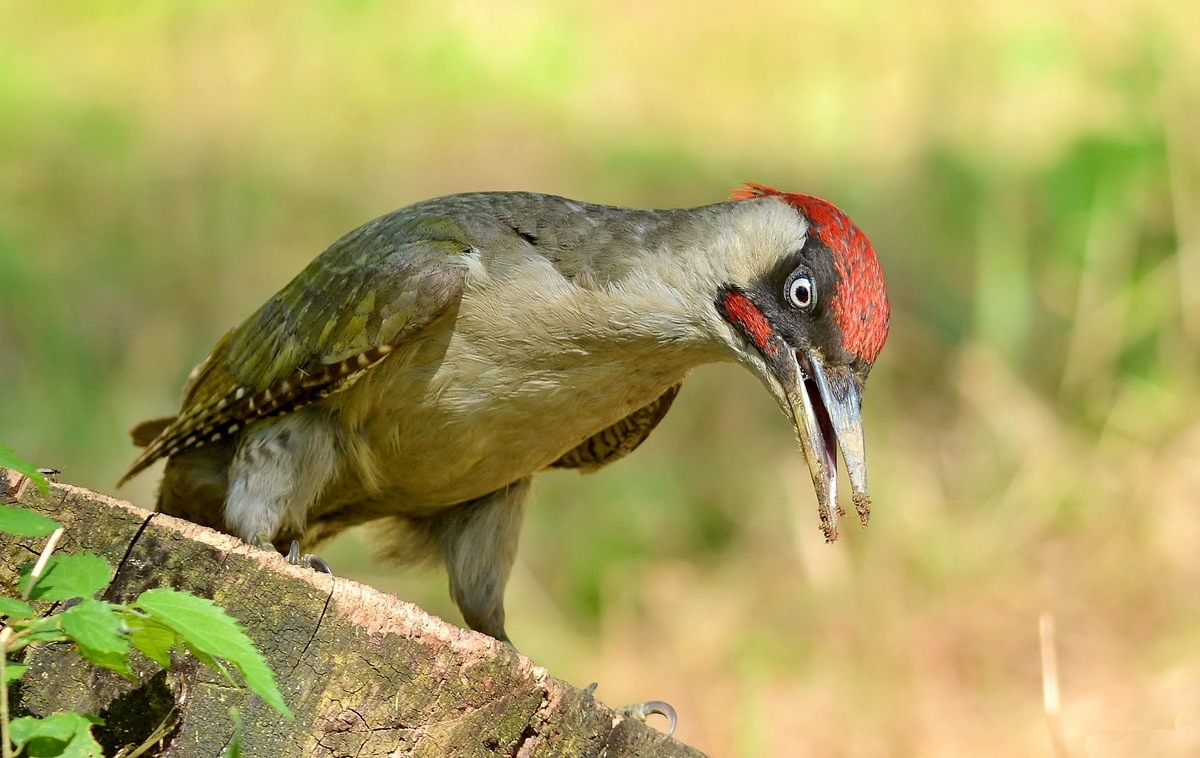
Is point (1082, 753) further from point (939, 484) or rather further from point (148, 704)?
point (148, 704)

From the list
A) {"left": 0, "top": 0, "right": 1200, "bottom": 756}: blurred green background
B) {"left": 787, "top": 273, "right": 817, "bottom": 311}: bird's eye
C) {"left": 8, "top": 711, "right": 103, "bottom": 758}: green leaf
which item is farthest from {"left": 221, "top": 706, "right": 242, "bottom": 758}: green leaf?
{"left": 0, "top": 0, "right": 1200, "bottom": 756}: blurred green background

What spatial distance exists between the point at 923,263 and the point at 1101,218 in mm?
978

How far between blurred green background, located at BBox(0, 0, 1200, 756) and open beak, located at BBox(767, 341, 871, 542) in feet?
6.61

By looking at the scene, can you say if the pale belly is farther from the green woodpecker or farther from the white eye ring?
the white eye ring

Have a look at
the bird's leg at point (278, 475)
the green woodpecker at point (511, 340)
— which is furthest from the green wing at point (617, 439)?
the bird's leg at point (278, 475)

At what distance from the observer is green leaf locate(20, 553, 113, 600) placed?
6.59 feet

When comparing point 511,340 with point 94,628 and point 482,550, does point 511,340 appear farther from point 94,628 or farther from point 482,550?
point 94,628

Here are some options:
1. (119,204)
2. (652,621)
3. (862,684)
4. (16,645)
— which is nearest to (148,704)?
(16,645)

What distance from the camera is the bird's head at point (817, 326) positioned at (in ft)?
11.3

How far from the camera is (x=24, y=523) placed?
1.99 metres

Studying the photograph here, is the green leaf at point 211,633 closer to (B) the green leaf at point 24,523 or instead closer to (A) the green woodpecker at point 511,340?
(B) the green leaf at point 24,523

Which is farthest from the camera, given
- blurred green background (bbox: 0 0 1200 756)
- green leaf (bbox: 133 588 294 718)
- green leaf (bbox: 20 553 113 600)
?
blurred green background (bbox: 0 0 1200 756)

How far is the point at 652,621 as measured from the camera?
249 inches

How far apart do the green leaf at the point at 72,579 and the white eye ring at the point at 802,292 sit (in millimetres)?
1964
